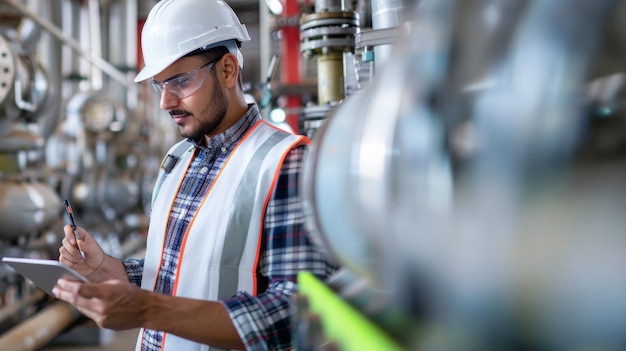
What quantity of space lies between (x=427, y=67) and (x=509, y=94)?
0.05 metres

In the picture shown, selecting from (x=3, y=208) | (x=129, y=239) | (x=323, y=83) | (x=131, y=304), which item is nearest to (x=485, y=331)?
(x=131, y=304)

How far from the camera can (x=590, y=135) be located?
29 centimetres

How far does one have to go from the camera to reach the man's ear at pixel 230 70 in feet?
4.08

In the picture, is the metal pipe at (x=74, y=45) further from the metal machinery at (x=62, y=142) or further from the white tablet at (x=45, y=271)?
the white tablet at (x=45, y=271)

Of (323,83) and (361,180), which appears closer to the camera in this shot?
(361,180)

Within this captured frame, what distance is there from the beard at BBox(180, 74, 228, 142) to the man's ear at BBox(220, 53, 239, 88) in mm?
30

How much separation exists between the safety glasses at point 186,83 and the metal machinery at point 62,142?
1879mm

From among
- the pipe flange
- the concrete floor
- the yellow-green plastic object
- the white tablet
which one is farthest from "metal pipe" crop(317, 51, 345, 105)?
the concrete floor

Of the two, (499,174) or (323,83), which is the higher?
(323,83)

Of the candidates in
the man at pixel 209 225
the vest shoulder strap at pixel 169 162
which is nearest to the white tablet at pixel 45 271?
the man at pixel 209 225

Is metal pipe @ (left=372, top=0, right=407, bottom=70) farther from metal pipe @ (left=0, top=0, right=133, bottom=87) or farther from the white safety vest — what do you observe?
metal pipe @ (left=0, top=0, right=133, bottom=87)

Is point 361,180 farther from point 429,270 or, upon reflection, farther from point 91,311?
point 91,311

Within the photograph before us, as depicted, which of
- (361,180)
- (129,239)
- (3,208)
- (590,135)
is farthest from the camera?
(129,239)

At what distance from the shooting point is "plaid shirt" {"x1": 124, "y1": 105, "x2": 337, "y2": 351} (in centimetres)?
95
